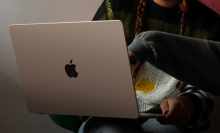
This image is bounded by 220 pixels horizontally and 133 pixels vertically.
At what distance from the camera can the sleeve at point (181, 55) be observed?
1.47 ft

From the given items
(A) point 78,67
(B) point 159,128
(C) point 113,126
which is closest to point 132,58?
(A) point 78,67

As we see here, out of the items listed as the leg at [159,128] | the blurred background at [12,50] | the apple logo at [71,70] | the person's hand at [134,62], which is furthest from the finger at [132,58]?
the blurred background at [12,50]

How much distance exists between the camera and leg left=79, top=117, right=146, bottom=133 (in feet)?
2.00

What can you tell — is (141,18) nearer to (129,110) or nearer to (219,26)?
(219,26)

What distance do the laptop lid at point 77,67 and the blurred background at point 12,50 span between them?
0.65 meters

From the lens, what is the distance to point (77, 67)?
19.6 inches

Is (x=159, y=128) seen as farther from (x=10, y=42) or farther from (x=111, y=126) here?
(x=10, y=42)

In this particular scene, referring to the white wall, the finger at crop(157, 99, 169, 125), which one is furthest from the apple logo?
the white wall

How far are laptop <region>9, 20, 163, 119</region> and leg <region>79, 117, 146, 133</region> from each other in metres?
0.09

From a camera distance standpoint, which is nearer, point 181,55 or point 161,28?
point 181,55

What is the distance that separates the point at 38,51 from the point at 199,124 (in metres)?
0.56

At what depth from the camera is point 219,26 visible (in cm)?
82

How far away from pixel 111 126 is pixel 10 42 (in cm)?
91

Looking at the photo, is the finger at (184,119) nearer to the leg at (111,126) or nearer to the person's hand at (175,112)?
the person's hand at (175,112)
